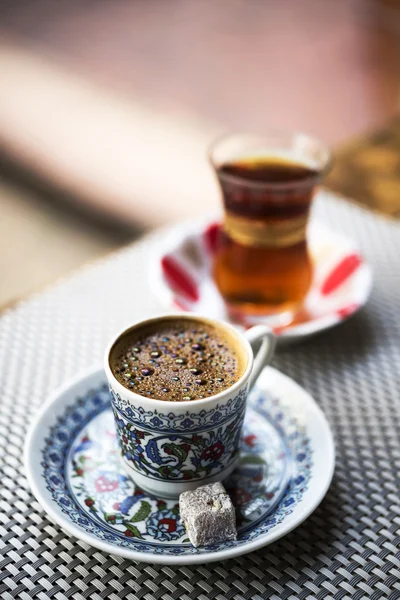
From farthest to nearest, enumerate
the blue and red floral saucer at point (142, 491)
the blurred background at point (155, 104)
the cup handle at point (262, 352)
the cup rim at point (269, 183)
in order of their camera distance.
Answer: the blurred background at point (155, 104) → the cup rim at point (269, 183) → the cup handle at point (262, 352) → the blue and red floral saucer at point (142, 491)

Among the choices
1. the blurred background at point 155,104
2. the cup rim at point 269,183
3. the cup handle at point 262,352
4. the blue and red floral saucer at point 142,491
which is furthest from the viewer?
the blurred background at point 155,104

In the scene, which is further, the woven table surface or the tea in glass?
the tea in glass

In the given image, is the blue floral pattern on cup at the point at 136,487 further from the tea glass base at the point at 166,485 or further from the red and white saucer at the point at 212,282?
the red and white saucer at the point at 212,282

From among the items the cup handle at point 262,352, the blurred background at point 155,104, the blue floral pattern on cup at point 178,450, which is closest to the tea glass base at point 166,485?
the blue floral pattern on cup at point 178,450

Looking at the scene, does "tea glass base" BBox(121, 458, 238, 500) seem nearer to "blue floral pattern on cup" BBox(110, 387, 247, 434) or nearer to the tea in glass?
"blue floral pattern on cup" BBox(110, 387, 247, 434)

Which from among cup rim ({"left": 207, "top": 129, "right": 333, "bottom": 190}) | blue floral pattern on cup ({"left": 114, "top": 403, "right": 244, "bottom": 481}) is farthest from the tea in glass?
blue floral pattern on cup ({"left": 114, "top": 403, "right": 244, "bottom": 481})

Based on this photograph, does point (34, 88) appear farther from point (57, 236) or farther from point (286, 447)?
point (286, 447)

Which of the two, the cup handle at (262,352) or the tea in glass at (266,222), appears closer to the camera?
the cup handle at (262,352)
